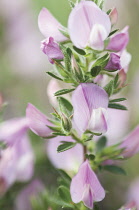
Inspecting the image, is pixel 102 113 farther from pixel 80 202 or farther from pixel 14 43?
pixel 14 43

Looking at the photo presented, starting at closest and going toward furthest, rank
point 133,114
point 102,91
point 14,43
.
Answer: point 102,91 < point 133,114 < point 14,43

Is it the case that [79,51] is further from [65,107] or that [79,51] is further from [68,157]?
[68,157]

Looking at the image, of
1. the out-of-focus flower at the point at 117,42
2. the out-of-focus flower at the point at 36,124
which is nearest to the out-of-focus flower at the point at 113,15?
the out-of-focus flower at the point at 117,42

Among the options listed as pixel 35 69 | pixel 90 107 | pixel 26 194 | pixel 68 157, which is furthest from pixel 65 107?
pixel 35 69

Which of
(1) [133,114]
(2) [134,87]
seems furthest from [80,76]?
(2) [134,87]

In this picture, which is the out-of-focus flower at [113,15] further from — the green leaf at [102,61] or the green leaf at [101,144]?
the green leaf at [101,144]

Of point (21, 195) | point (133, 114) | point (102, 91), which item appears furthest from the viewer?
point (133, 114)
